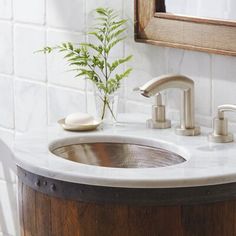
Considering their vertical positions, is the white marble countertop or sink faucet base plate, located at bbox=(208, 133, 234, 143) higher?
sink faucet base plate, located at bbox=(208, 133, 234, 143)

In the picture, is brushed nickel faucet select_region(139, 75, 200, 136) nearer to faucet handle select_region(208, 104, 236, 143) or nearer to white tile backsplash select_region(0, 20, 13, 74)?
faucet handle select_region(208, 104, 236, 143)

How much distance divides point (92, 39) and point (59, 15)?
0.17m

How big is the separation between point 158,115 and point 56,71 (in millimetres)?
558

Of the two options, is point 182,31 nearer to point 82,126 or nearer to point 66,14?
point 82,126

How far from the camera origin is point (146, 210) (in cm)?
159

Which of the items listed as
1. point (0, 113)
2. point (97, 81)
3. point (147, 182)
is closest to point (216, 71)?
point (97, 81)

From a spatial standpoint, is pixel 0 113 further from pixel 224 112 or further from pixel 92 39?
pixel 224 112

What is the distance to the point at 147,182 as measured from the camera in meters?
1.57

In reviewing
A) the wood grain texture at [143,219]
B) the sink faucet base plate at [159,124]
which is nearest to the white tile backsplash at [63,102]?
the sink faucet base plate at [159,124]

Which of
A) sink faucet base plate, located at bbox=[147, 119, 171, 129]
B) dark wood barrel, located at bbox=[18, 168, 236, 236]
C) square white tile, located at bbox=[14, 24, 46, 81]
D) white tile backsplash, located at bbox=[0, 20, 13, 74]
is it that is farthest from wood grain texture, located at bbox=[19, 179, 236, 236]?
white tile backsplash, located at bbox=[0, 20, 13, 74]

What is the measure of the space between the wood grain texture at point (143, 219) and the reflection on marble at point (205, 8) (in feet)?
1.65

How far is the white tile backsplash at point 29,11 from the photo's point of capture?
244 centimetres

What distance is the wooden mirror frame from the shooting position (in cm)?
191

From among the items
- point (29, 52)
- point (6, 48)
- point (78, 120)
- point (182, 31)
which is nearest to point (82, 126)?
point (78, 120)
